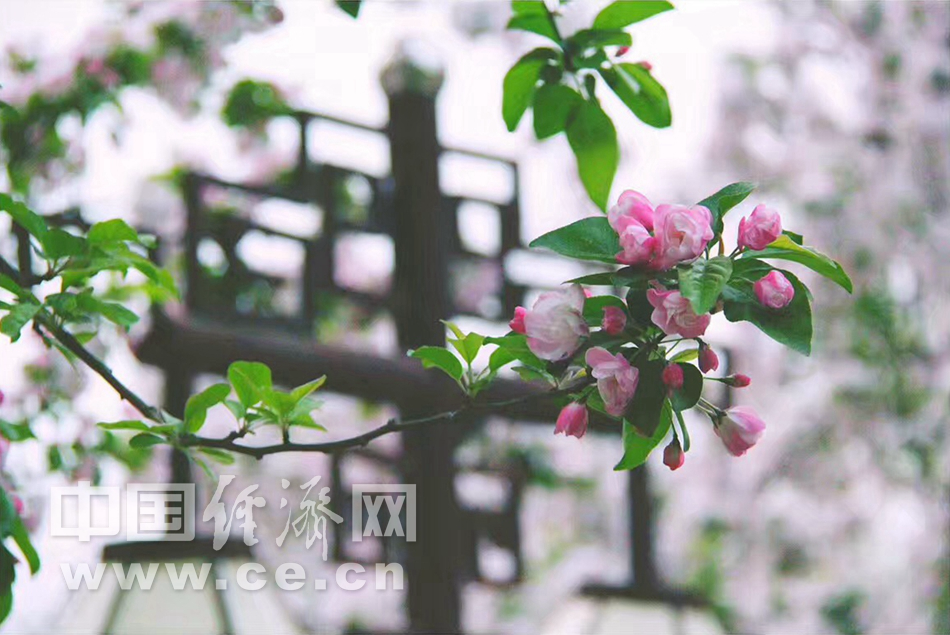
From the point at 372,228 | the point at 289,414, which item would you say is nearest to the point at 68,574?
the point at 372,228

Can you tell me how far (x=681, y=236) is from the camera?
0.59 meters

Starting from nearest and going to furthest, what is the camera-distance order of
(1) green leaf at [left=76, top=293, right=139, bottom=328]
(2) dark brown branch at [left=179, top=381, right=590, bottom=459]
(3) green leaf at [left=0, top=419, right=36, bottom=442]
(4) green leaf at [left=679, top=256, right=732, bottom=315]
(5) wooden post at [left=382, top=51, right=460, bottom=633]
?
(4) green leaf at [left=679, top=256, right=732, bottom=315]
(2) dark brown branch at [left=179, top=381, right=590, bottom=459]
(1) green leaf at [left=76, top=293, right=139, bottom=328]
(3) green leaf at [left=0, top=419, right=36, bottom=442]
(5) wooden post at [left=382, top=51, right=460, bottom=633]

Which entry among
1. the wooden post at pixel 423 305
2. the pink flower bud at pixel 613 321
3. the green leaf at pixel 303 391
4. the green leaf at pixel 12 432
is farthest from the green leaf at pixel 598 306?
the wooden post at pixel 423 305

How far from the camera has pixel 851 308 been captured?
4211 millimetres

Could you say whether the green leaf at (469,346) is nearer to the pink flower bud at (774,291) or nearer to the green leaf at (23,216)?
the pink flower bud at (774,291)

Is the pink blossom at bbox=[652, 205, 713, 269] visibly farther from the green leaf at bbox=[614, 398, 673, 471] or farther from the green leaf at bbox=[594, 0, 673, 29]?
the green leaf at bbox=[594, 0, 673, 29]

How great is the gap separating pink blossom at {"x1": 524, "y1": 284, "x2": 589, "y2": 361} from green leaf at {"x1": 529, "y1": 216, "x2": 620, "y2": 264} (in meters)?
0.03

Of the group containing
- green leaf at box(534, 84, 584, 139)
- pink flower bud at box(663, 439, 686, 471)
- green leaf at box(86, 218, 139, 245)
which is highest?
green leaf at box(534, 84, 584, 139)

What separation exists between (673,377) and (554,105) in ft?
0.86

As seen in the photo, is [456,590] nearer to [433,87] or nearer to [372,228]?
[372,228]

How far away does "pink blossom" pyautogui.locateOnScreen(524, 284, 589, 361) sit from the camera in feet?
1.99

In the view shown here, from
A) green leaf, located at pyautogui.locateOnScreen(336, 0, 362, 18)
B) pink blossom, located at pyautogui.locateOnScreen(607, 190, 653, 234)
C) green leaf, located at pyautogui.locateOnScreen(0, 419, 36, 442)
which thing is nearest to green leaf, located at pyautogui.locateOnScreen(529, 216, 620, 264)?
pink blossom, located at pyautogui.locateOnScreen(607, 190, 653, 234)

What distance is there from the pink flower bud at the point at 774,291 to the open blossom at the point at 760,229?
0.08 ft

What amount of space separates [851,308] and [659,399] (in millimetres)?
3817
